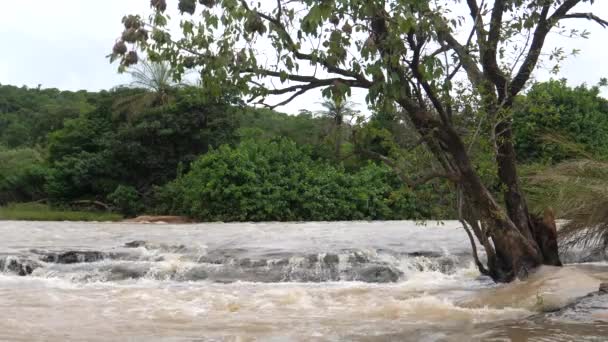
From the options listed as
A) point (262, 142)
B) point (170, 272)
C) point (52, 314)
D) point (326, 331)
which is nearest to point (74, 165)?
point (262, 142)

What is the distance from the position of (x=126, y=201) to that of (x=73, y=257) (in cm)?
1598

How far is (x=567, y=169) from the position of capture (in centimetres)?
848

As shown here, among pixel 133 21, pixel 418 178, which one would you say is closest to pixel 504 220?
pixel 418 178

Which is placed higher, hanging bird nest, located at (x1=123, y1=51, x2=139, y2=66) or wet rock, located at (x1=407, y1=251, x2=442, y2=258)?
hanging bird nest, located at (x1=123, y1=51, x2=139, y2=66)

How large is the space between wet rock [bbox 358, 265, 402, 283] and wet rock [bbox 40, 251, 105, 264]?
405cm

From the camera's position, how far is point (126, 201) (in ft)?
86.7

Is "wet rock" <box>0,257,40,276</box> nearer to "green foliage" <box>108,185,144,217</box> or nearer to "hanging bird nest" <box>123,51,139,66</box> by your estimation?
"hanging bird nest" <box>123,51,139,66</box>

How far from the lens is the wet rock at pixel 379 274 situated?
9477mm

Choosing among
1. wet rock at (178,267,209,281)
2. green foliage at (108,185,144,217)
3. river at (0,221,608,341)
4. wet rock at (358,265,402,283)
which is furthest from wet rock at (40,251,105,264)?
green foliage at (108,185,144,217)

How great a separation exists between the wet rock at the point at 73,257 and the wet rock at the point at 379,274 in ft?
13.3

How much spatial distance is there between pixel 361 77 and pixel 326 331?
1991mm

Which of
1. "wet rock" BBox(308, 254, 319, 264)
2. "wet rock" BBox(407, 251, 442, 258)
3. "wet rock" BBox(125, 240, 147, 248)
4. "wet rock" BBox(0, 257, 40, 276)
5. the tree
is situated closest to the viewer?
the tree

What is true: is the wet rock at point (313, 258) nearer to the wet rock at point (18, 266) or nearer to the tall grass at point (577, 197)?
the tall grass at point (577, 197)

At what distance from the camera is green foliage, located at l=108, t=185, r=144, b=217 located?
2639 cm
